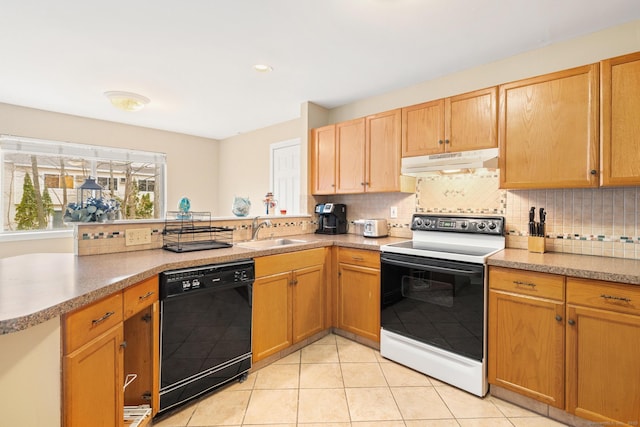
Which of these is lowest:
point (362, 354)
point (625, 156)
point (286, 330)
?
point (362, 354)

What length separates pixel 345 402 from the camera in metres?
1.93

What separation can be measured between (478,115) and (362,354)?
2110mm

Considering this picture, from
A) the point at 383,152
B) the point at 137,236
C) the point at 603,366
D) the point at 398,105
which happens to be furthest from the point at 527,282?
the point at 137,236

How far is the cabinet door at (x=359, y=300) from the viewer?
2.56 meters

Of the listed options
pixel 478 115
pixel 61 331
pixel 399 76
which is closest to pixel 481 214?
pixel 478 115

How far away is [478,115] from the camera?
2309 millimetres

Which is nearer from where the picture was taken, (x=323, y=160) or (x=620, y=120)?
(x=620, y=120)

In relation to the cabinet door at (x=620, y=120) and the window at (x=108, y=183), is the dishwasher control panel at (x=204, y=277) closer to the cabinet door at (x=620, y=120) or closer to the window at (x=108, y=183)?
the cabinet door at (x=620, y=120)

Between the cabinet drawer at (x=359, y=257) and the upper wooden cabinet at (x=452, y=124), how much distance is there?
3.11ft

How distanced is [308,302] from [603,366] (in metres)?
1.89

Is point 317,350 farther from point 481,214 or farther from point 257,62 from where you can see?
point 257,62

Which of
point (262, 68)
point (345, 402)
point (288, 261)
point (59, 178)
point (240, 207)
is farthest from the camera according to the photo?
point (59, 178)

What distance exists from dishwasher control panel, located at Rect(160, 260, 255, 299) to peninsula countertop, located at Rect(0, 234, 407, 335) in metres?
0.04

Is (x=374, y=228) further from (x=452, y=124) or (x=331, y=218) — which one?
(x=452, y=124)
